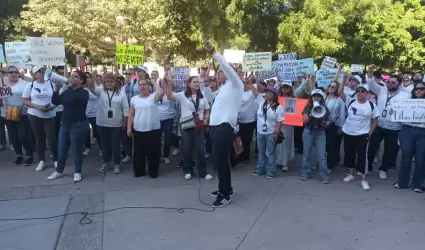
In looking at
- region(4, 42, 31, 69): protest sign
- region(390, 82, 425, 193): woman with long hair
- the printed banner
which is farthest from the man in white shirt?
region(4, 42, 31, 69): protest sign

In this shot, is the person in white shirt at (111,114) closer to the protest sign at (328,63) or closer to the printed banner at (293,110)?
the printed banner at (293,110)

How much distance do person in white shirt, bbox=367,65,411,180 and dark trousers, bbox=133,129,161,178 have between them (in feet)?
12.6

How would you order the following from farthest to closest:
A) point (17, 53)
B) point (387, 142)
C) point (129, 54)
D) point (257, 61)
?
1. point (17, 53)
2. point (257, 61)
3. point (129, 54)
4. point (387, 142)

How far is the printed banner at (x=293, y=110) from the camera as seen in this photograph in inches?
289

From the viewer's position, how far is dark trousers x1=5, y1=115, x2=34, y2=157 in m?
7.99

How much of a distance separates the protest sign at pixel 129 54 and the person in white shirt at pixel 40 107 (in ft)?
5.57

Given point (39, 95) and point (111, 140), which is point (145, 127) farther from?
point (39, 95)

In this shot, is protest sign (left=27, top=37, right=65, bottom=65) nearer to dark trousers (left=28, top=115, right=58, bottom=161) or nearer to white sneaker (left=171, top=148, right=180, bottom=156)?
dark trousers (left=28, top=115, right=58, bottom=161)

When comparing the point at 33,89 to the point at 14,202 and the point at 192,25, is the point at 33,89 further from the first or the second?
the point at 192,25

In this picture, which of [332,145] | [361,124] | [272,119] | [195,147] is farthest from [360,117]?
[195,147]

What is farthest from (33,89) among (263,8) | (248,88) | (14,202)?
(263,8)

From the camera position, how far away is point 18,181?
7.03 meters

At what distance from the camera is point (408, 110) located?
244 inches

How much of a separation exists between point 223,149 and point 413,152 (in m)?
3.13
